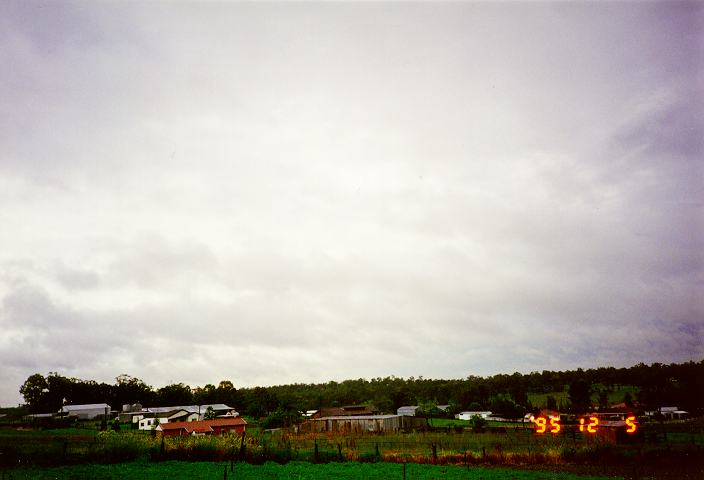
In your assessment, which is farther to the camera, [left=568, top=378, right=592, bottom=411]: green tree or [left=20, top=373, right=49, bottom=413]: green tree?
[left=20, top=373, right=49, bottom=413]: green tree

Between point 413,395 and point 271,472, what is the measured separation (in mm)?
125742

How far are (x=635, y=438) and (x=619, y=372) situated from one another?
6483 inches

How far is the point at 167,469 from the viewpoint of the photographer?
93.4ft

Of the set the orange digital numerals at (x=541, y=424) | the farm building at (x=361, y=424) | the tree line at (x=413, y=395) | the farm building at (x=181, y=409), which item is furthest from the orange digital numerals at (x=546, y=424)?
the farm building at (x=181, y=409)

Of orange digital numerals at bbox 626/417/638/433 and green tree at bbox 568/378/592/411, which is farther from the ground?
orange digital numerals at bbox 626/417/638/433

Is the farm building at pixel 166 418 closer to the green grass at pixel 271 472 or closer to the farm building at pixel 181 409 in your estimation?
the farm building at pixel 181 409

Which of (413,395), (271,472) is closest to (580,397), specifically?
(413,395)

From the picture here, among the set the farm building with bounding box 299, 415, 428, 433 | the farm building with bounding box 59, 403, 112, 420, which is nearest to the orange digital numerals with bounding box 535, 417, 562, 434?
the farm building with bounding box 299, 415, 428, 433

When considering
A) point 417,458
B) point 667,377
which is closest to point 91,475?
point 417,458

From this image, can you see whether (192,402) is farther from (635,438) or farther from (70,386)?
(635,438)

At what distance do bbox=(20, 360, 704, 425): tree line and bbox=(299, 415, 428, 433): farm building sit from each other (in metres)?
19.2

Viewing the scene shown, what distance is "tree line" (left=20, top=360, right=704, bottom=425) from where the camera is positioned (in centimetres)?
10906

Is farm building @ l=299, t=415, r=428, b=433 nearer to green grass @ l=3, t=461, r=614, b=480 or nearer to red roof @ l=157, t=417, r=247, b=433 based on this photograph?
red roof @ l=157, t=417, r=247, b=433

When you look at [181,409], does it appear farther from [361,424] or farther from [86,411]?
[361,424]
